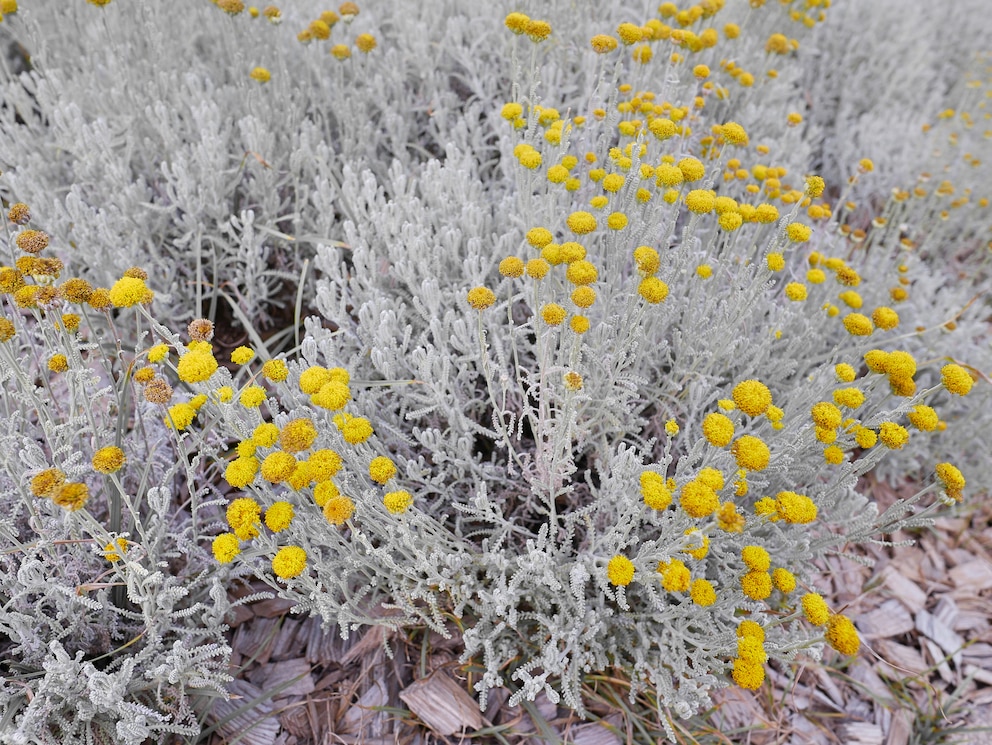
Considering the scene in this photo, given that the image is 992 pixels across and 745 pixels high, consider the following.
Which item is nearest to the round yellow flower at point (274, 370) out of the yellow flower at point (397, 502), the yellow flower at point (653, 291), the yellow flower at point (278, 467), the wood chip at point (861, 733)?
the yellow flower at point (278, 467)

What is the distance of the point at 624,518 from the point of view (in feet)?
6.19

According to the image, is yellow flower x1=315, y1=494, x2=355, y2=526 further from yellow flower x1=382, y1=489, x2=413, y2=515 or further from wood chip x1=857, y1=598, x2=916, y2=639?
wood chip x1=857, y1=598, x2=916, y2=639

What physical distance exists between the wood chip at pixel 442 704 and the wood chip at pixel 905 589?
1.95m

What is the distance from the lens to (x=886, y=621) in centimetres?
265

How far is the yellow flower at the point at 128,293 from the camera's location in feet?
5.39

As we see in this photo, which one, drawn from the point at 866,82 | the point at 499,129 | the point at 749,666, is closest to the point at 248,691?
the point at 749,666

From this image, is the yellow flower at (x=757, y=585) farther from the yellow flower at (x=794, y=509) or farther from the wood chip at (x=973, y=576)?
the wood chip at (x=973, y=576)

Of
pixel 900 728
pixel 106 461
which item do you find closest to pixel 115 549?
pixel 106 461

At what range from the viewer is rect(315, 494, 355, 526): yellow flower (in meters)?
1.50

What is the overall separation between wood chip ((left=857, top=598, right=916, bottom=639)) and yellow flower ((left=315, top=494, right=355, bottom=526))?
2235 millimetres

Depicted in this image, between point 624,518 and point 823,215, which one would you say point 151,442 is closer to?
point 624,518

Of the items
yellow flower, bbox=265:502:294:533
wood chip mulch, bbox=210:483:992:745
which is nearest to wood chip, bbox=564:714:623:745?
wood chip mulch, bbox=210:483:992:745

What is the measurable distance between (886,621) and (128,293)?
3.07 meters

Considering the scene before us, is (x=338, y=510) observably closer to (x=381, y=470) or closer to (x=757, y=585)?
(x=381, y=470)
